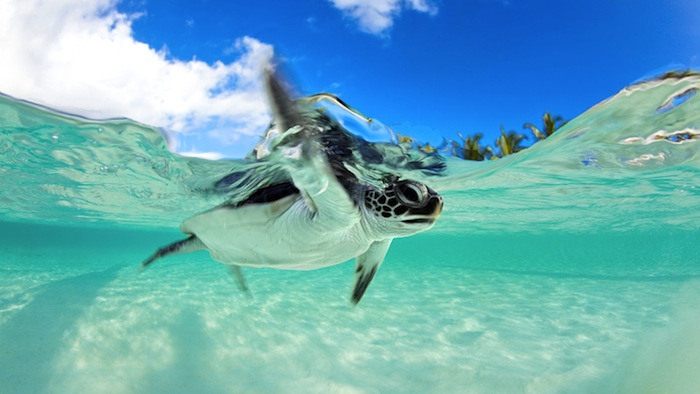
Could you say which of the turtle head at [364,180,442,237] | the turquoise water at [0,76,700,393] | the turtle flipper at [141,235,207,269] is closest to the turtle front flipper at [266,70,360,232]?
the turtle head at [364,180,442,237]

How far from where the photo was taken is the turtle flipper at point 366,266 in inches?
184

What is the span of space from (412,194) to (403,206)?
15 centimetres

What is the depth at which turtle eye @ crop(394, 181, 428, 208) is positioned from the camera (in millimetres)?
3120

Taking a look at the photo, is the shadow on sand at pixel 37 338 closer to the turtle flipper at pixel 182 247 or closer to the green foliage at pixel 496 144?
the turtle flipper at pixel 182 247

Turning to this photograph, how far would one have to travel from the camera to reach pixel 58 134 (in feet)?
24.2

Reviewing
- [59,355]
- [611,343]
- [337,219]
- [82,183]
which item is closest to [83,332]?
[59,355]

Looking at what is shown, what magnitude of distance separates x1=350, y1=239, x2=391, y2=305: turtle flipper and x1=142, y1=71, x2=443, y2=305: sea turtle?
0.01 meters

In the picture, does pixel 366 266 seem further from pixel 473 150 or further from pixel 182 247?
pixel 473 150

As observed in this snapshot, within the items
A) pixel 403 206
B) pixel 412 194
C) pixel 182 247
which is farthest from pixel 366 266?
pixel 182 247

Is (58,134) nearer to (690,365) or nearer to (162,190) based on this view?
(162,190)

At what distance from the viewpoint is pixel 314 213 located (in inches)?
144

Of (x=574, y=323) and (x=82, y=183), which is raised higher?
(x=82, y=183)

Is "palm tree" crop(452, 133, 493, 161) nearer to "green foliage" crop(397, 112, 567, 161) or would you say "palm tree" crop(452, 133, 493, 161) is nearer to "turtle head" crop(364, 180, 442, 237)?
"green foliage" crop(397, 112, 567, 161)

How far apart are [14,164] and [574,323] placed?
48.4 ft
